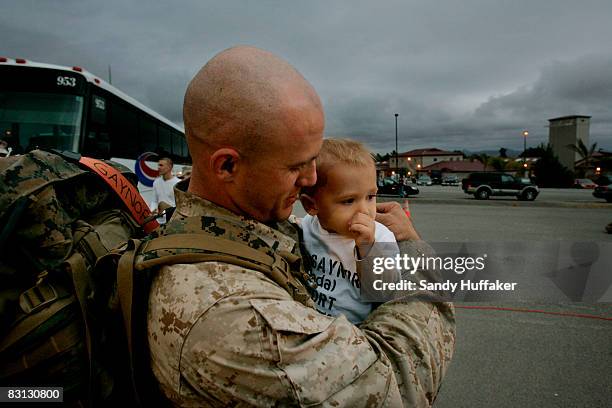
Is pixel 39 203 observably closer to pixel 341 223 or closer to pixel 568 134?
pixel 341 223

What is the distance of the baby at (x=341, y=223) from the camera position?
1606 millimetres

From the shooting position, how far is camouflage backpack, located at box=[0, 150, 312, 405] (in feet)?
3.20

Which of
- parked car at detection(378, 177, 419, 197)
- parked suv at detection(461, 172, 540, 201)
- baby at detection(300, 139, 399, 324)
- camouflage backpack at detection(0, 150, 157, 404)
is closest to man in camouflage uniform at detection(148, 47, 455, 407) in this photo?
camouflage backpack at detection(0, 150, 157, 404)

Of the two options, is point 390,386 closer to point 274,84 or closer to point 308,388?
point 308,388

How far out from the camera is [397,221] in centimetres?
161

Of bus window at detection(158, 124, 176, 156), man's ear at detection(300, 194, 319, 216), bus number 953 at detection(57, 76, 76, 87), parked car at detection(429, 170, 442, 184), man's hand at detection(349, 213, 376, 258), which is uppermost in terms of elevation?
bus number 953 at detection(57, 76, 76, 87)

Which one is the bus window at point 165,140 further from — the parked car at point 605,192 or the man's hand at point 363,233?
the parked car at point 605,192

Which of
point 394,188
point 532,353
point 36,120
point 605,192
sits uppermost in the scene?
point 36,120

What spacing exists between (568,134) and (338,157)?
85542 mm

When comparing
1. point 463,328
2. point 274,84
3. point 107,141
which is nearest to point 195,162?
point 274,84

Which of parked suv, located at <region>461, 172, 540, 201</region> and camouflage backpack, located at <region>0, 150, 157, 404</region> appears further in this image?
parked suv, located at <region>461, 172, 540, 201</region>

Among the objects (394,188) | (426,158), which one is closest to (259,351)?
(394,188)

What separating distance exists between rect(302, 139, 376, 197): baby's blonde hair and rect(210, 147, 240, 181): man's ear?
639 millimetres

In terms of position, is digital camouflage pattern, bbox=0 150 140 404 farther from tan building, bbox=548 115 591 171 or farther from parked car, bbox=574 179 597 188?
tan building, bbox=548 115 591 171
